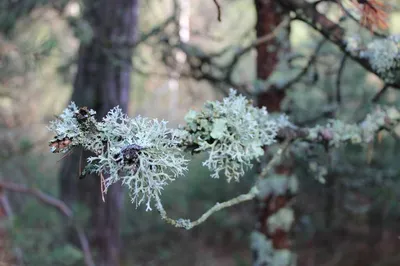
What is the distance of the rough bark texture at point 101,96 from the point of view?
8.92 ft

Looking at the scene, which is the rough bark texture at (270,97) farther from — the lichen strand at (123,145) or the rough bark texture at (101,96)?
the rough bark texture at (101,96)

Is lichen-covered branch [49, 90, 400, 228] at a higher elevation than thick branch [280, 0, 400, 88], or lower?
lower

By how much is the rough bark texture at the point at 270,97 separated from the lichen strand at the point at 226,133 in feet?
2.12

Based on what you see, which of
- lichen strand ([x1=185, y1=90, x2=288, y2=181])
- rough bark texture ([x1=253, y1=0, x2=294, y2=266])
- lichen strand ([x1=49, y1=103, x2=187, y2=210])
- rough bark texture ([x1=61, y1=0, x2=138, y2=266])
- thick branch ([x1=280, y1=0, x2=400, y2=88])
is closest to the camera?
lichen strand ([x1=49, y1=103, x2=187, y2=210])

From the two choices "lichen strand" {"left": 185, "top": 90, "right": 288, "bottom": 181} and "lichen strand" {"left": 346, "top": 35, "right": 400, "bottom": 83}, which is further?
"lichen strand" {"left": 346, "top": 35, "right": 400, "bottom": 83}

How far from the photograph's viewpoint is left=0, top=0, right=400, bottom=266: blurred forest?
1.47m

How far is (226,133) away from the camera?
30.6 inches

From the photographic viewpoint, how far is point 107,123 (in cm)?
63

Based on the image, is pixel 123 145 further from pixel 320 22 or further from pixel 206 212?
pixel 320 22

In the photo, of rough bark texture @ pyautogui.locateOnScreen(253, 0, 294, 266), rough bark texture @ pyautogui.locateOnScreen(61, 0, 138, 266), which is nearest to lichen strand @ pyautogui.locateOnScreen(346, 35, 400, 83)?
rough bark texture @ pyautogui.locateOnScreen(253, 0, 294, 266)

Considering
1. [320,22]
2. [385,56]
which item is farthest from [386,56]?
[320,22]

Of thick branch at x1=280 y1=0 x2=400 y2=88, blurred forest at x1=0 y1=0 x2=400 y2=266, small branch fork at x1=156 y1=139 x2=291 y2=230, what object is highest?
blurred forest at x1=0 y1=0 x2=400 y2=266

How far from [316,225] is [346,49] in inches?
119

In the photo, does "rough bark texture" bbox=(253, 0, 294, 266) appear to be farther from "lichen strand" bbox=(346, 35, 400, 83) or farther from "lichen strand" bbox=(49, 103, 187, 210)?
"lichen strand" bbox=(49, 103, 187, 210)
